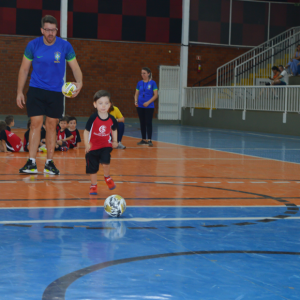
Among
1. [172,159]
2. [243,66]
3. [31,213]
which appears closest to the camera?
[31,213]

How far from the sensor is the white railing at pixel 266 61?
24203 millimetres

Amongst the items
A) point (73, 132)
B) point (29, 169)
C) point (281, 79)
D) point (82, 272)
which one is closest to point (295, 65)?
point (281, 79)

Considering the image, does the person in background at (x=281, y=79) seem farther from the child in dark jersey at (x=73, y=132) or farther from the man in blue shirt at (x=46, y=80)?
the man in blue shirt at (x=46, y=80)

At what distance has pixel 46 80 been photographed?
23.2 feet

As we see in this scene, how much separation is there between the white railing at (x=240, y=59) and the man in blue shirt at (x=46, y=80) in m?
18.7

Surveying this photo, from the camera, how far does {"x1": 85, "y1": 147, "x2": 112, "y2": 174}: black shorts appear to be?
587 centimetres

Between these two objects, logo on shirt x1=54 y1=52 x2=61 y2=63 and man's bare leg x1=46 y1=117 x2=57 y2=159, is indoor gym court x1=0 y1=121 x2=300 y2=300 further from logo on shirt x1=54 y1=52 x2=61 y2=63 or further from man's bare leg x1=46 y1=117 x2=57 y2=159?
logo on shirt x1=54 y1=52 x2=61 y2=63

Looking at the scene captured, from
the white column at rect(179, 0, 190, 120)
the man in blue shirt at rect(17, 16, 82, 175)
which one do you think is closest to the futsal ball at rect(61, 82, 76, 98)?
the man in blue shirt at rect(17, 16, 82, 175)

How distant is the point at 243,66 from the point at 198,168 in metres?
17.0

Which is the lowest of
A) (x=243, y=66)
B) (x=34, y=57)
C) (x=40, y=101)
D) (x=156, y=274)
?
(x=156, y=274)

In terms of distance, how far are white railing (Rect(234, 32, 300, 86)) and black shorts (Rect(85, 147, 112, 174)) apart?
18926 mm

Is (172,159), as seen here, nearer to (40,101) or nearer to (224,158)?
(224,158)

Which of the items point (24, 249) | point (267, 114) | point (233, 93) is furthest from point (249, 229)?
point (233, 93)

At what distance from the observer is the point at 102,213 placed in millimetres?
4738
